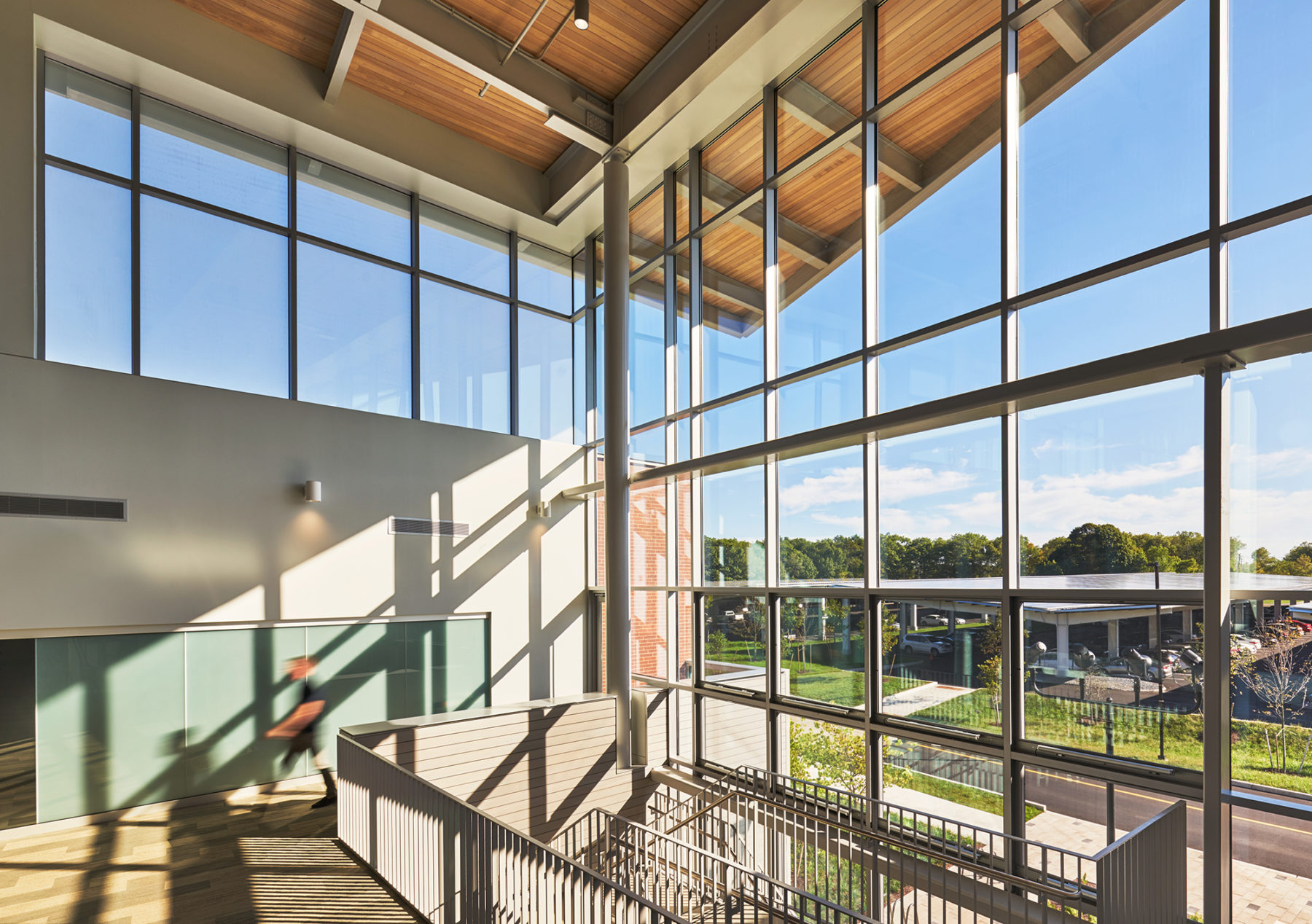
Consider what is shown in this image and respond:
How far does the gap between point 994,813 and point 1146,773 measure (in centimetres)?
126

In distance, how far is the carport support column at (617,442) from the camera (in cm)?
879

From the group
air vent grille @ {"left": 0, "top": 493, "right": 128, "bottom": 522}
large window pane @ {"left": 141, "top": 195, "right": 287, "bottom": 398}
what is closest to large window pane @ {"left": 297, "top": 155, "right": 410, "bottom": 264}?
large window pane @ {"left": 141, "top": 195, "right": 287, "bottom": 398}

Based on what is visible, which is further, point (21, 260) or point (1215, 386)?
point (21, 260)

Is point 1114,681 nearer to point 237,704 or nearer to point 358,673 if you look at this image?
point 358,673

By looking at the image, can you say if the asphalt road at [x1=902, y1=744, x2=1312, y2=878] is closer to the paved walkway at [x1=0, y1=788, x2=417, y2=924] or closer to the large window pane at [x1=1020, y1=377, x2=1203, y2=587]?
the large window pane at [x1=1020, y1=377, x2=1203, y2=587]

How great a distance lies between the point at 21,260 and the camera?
6.93m

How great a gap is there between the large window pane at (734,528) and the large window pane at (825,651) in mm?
684

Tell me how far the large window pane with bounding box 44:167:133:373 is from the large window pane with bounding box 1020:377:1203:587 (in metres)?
8.83

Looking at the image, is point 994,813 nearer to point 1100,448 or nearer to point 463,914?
point 1100,448

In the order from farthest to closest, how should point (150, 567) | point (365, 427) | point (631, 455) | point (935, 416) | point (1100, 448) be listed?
point (631, 455) → point (365, 427) → point (150, 567) → point (935, 416) → point (1100, 448)

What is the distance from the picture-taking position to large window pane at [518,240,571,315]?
37.3 ft

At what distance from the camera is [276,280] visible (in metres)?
8.77

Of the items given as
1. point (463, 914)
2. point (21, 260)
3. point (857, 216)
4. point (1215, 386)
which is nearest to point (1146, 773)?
point (1215, 386)

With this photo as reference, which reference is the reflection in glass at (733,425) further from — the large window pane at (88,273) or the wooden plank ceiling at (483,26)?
the large window pane at (88,273)
